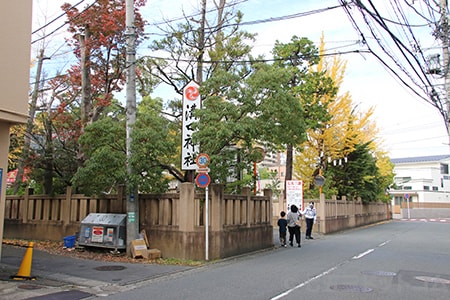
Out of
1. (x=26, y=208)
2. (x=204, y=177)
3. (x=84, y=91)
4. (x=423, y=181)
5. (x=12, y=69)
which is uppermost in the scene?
(x=84, y=91)

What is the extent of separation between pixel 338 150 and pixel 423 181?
40.6 metres

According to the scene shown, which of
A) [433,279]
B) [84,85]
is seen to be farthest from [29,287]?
[84,85]

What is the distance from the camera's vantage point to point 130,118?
13.7 meters

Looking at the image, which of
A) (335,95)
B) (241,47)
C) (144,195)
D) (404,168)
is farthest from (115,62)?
(404,168)

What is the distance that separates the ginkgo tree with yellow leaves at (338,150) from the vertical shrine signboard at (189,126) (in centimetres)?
1378

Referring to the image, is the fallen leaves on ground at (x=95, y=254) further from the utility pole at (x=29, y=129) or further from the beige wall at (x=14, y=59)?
the beige wall at (x=14, y=59)

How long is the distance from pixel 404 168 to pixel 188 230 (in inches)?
2440

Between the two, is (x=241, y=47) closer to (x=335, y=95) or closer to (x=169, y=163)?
(x=169, y=163)

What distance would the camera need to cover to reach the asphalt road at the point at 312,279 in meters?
8.26

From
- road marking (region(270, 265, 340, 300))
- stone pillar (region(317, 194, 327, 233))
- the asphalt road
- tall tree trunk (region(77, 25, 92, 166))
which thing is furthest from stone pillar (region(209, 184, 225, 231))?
stone pillar (region(317, 194, 327, 233))

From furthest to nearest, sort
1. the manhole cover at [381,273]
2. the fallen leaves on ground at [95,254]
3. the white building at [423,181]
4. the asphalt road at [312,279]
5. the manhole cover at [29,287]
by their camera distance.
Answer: the white building at [423,181], the fallen leaves on ground at [95,254], the manhole cover at [381,273], the manhole cover at [29,287], the asphalt road at [312,279]

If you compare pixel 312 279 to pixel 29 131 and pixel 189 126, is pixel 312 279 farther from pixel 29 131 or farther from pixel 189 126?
pixel 29 131

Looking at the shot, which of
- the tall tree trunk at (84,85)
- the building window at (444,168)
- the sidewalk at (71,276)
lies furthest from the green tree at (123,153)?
the building window at (444,168)

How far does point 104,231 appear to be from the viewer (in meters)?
14.1
